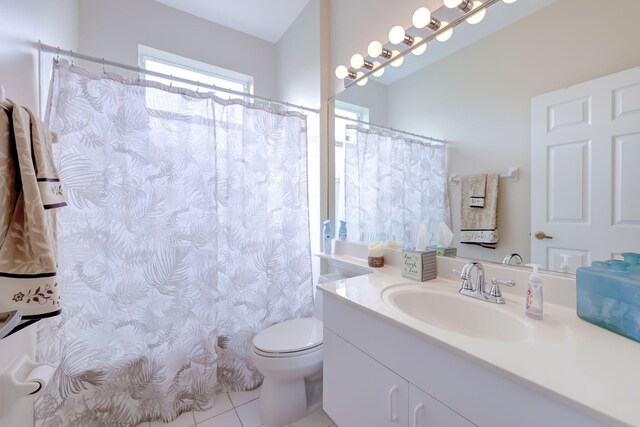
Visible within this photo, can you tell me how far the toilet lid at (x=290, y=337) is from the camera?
1351 millimetres

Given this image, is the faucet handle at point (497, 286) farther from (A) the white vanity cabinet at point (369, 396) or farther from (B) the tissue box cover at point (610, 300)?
(A) the white vanity cabinet at point (369, 396)

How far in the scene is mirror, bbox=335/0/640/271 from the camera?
0.80 metres

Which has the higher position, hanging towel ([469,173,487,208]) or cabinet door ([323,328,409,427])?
hanging towel ([469,173,487,208])

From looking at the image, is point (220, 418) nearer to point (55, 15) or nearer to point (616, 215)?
point (616, 215)

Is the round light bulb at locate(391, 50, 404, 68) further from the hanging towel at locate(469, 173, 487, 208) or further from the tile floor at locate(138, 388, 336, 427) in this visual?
the tile floor at locate(138, 388, 336, 427)

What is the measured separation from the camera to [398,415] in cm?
80

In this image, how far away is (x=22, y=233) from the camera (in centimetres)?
70

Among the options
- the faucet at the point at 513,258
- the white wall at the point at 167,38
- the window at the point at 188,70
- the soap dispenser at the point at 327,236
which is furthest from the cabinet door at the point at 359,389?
the white wall at the point at 167,38

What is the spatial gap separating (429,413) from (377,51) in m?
1.71

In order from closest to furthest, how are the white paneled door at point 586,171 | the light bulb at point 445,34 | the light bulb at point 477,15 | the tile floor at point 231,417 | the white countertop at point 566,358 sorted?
the white countertop at point 566,358 → the white paneled door at point 586,171 → the light bulb at point 477,15 → the light bulb at point 445,34 → the tile floor at point 231,417

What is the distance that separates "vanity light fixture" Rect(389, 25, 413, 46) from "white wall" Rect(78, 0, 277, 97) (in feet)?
4.51

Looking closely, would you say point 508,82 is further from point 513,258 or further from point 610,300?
point 610,300

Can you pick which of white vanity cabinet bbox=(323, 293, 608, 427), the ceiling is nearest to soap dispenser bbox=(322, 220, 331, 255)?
white vanity cabinet bbox=(323, 293, 608, 427)

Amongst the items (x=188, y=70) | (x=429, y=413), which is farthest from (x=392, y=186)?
(x=188, y=70)
